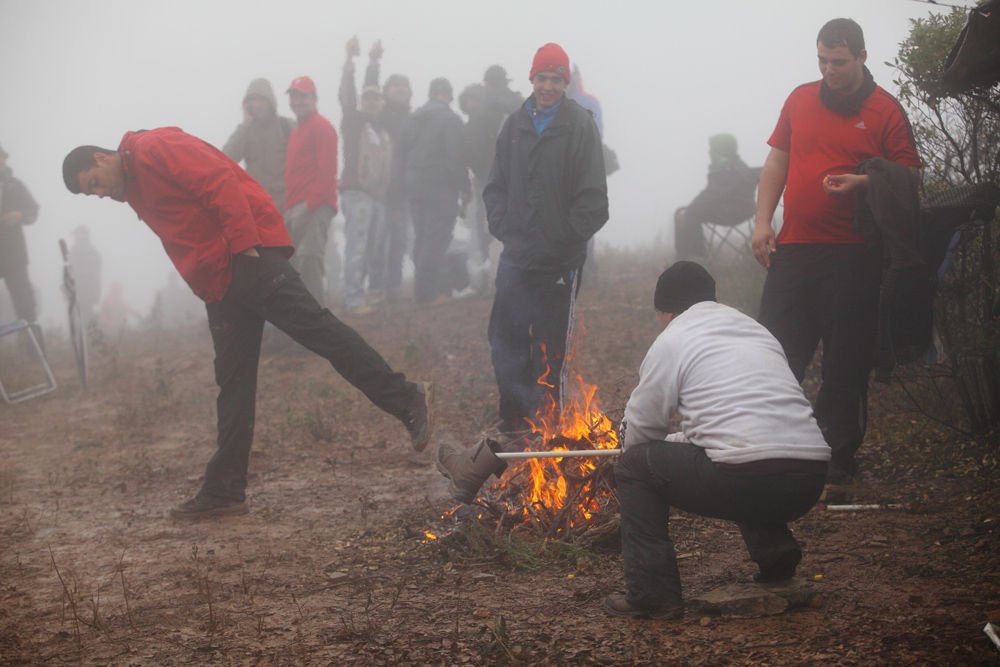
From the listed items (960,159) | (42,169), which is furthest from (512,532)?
(42,169)

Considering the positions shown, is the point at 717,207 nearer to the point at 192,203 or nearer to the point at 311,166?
the point at 311,166

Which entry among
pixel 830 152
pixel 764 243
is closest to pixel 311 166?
pixel 764 243

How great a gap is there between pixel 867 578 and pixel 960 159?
2646 millimetres

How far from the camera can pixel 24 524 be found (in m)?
5.04

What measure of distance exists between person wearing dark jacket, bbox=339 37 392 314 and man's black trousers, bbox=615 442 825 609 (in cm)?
773

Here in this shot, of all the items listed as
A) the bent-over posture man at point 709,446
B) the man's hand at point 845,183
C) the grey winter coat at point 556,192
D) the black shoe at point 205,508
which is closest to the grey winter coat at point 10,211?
the black shoe at point 205,508

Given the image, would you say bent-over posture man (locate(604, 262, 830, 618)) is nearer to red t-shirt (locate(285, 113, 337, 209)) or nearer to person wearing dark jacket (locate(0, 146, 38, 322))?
red t-shirt (locate(285, 113, 337, 209))

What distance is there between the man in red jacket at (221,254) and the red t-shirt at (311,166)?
3731mm

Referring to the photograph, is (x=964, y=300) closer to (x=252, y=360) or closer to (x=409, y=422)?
(x=409, y=422)

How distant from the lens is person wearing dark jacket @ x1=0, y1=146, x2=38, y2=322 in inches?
432

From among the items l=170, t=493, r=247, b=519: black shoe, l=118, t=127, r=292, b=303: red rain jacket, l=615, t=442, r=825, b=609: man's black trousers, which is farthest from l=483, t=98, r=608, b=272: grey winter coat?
l=615, t=442, r=825, b=609: man's black trousers

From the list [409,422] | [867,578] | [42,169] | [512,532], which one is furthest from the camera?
[42,169]

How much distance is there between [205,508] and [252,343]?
37.0 inches

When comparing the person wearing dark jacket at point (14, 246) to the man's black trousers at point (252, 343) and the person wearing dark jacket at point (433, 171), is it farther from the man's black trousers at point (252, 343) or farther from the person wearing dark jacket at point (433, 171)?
the man's black trousers at point (252, 343)
